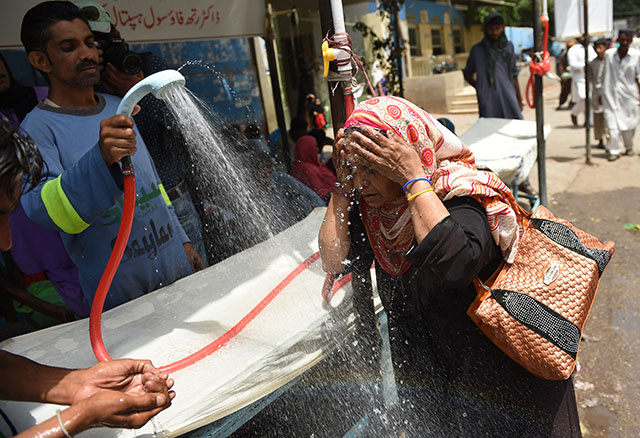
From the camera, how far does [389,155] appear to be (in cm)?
148

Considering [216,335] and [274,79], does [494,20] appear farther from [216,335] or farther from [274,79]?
[216,335]

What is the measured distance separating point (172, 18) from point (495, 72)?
152 inches

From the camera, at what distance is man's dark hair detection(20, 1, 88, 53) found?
191cm

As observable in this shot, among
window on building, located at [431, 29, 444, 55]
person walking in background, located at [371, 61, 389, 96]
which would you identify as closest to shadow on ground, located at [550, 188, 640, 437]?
person walking in background, located at [371, 61, 389, 96]

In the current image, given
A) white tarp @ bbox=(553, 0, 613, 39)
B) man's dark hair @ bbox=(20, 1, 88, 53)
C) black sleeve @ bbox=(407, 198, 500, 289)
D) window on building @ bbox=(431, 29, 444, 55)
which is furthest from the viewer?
window on building @ bbox=(431, 29, 444, 55)

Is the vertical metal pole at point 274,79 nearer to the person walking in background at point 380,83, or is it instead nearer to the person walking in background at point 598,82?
the person walking in background at point 380,83

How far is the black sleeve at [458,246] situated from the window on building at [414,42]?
18.3 metres

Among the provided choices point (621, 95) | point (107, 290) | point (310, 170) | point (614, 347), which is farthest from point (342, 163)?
point (621, 95)

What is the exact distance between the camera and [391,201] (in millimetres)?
1669

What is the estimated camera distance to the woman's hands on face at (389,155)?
1.48 meters

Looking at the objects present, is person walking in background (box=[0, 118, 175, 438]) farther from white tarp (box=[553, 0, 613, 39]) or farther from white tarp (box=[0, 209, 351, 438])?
white tarp (box=[553, 0, 613, 39])

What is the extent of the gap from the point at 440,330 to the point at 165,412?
0.96m

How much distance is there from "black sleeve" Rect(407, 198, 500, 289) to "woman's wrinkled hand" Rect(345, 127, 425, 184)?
0.18m

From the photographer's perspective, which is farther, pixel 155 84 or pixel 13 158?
pixel 155 84
